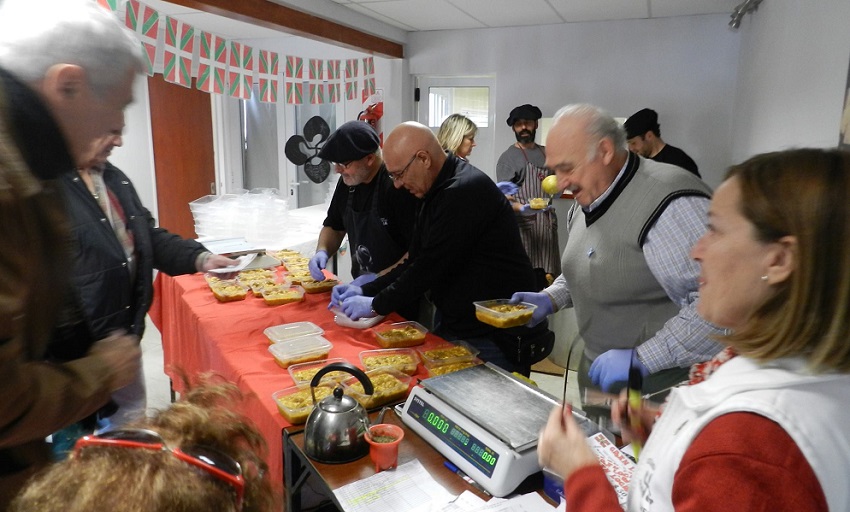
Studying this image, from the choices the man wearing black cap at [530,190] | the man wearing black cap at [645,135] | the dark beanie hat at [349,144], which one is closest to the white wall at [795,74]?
the man wearing black cap at [645,135]

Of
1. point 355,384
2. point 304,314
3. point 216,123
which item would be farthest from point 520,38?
point 355,384

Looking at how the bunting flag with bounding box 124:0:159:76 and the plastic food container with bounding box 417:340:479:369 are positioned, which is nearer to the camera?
the plastic food container with bounding box 417:340:479:369

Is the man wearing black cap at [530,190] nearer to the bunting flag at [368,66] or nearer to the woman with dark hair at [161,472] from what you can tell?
the bunting flag at [368,66]

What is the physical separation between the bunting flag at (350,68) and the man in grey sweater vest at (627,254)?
160 inches

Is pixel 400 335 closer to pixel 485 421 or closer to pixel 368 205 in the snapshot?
pixel 485 421

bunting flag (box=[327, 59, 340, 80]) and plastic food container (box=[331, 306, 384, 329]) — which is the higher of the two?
bunting flag (box=[327, 59, 340, 80])

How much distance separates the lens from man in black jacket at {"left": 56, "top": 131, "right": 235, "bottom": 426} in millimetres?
1764

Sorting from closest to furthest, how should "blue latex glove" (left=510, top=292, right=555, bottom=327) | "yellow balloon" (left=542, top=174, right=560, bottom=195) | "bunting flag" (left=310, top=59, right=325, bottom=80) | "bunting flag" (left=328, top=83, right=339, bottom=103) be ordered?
"blue latex glove" (left=510, top=292, right=555, bottom=327) → "yellow balloon" (left=542, top=174, right=560, bottom=195) → "bunting flag" (left=310, top=59, right=325, bottom=80) → "bunting flag" (left=328, top=83, right=339, bottom=103)

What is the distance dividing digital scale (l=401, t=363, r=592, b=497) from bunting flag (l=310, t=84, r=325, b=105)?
164 inches

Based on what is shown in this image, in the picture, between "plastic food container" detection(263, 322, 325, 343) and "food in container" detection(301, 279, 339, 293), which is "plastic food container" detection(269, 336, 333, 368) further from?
"food in container" detection(301, 279, 339, 293)

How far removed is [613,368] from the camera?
1517 mm

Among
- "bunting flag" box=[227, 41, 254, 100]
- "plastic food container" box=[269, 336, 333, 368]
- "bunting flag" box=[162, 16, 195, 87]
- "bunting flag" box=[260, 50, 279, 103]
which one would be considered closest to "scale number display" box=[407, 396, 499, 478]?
"plastic food container" box=[269, 336, 333, 368]

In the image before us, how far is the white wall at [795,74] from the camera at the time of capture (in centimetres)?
204

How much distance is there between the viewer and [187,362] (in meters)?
2.74
